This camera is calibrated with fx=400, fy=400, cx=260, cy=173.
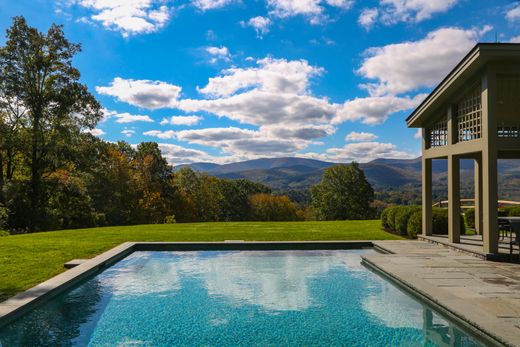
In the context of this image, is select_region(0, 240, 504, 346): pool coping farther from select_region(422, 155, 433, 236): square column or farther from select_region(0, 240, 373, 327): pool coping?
select_region(422, 155, 433, 236): square column

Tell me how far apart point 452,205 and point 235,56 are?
12115 mm

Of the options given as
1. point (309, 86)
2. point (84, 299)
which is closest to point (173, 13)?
point (309, 86)

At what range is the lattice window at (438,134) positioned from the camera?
14.4 metres

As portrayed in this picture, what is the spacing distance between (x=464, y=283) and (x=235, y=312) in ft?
14.9

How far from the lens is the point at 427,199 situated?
1503cm

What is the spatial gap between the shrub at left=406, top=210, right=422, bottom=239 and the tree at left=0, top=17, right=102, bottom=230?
74.6 ft

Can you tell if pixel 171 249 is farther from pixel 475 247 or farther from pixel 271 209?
pixel 271 209

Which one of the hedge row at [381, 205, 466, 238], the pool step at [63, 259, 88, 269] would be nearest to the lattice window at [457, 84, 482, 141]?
the hedge row at [381, 205, 466, 238]

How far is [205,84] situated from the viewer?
88.9ft

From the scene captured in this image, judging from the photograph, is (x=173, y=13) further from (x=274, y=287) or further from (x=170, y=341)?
(x=170, y=341)

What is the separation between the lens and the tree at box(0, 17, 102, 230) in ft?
86.9

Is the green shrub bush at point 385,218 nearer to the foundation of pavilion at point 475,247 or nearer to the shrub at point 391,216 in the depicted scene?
the shrub at point 391,216

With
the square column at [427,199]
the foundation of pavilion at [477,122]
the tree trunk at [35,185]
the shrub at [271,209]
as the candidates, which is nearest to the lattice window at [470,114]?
→ the foundation of pavilion at [477,122]

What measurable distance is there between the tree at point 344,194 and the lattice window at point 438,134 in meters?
40.8
